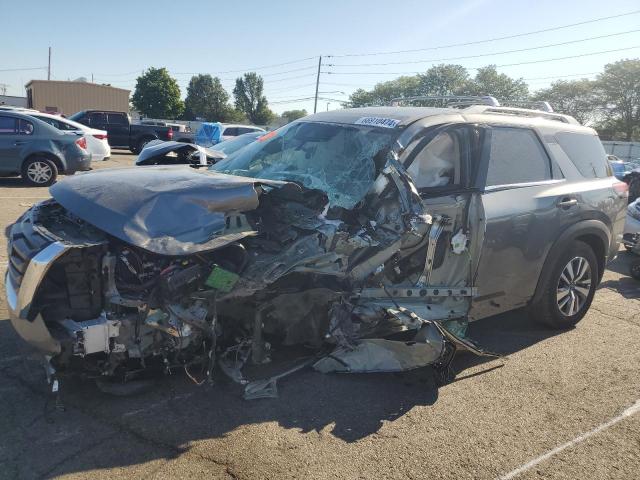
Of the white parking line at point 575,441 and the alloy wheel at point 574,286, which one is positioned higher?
the alloy wheel at point 574,286

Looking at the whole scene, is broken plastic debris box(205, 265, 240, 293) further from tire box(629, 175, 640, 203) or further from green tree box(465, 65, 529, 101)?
green tree box(465, 65, 529, 101)

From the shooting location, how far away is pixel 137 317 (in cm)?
298

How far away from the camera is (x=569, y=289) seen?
4797mm

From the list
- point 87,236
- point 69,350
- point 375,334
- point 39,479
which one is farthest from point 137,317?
point 375,334

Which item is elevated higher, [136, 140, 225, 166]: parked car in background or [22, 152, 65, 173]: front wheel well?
[136, 140, 225, 166]: parked car in background

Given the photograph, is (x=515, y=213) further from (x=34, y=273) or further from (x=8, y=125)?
(x=8, y=125)

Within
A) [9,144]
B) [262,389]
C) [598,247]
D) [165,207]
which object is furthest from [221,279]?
[9,144]

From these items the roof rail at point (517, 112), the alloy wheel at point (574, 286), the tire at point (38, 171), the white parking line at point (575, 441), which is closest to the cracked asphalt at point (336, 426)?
the white parking line at point (575, 441)

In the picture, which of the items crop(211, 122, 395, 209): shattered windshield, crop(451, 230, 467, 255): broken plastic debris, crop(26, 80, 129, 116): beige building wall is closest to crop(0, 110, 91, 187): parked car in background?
crop(211, 122, 395, 209): shattered windshield

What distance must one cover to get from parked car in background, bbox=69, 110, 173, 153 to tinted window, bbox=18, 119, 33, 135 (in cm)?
1163

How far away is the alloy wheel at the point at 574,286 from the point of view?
4.73 metres

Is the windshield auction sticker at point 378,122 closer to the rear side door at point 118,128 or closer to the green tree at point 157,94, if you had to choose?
the rear side door at point 118,128

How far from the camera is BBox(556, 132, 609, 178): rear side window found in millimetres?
4875

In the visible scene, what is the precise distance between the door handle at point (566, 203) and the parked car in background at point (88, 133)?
11339 millimetres
